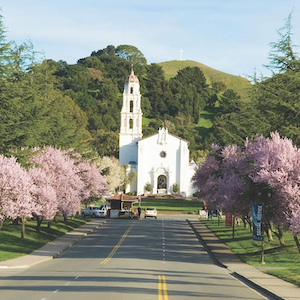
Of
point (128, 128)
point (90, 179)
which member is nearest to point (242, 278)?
point (90, 179)

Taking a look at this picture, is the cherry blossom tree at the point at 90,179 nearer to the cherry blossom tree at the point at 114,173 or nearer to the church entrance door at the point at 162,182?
the cherry blossom tree at the point at 114,173

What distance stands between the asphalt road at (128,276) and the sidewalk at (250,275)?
1.83 ft

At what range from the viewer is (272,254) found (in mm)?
39125

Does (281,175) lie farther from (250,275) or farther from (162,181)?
(162,181)

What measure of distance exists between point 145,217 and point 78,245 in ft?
133

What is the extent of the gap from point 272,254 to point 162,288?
1715 centimetres

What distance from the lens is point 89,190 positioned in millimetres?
71938

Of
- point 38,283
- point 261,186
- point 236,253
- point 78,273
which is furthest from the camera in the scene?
point 236,253

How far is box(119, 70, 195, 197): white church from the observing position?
5591 inches

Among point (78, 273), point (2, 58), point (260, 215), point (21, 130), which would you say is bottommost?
point (78, 273)

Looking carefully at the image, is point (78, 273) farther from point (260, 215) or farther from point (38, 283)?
point (260, 215)

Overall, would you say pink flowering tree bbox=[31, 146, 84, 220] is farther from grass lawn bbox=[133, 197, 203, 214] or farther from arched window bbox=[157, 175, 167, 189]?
arched window bbox=[157, 175, 167, 189]

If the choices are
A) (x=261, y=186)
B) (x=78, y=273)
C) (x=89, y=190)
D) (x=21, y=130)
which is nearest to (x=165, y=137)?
(x=89, y=190)

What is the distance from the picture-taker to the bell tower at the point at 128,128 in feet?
486
